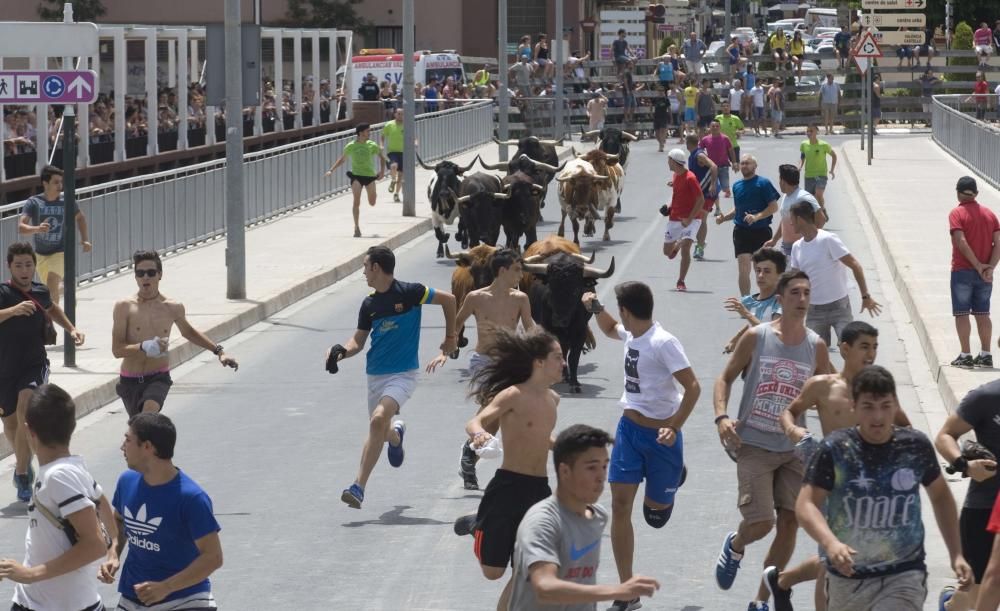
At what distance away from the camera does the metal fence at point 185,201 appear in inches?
914

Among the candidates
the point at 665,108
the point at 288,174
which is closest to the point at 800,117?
the point at 665,108

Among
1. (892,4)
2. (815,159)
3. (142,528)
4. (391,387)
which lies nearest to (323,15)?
(892,4)

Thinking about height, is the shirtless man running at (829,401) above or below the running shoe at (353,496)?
above

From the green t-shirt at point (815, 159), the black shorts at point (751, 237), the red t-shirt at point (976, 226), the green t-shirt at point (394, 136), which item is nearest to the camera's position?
the red t-shirt at point (976, 226)

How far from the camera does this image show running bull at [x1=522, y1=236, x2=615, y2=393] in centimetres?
1593

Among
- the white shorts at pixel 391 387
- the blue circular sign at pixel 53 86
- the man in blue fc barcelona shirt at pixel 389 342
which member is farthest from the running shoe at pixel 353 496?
the blue circular sign at pixel 53 86

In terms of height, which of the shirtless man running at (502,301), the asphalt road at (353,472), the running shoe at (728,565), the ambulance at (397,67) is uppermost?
the ambulance at (397,67)

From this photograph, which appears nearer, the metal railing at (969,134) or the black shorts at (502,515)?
the black shorts at (502,515)

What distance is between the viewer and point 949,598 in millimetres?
8727

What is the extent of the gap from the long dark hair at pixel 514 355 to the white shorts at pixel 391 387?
9.44 feet

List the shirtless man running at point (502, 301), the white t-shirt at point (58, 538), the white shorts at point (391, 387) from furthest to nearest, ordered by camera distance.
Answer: the shirtless man running at point (502, 301) → the white shorts at point (391, 387) → the white t-shirt at point (58, 538)

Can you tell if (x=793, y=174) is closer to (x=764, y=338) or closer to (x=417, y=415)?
(x=417, y=415)

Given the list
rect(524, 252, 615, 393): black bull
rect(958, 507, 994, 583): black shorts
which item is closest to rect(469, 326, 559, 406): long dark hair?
rect(958, 507, 994, 583): black shorts

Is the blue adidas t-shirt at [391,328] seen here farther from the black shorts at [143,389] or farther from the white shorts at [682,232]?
the white shorts at [682,232]
